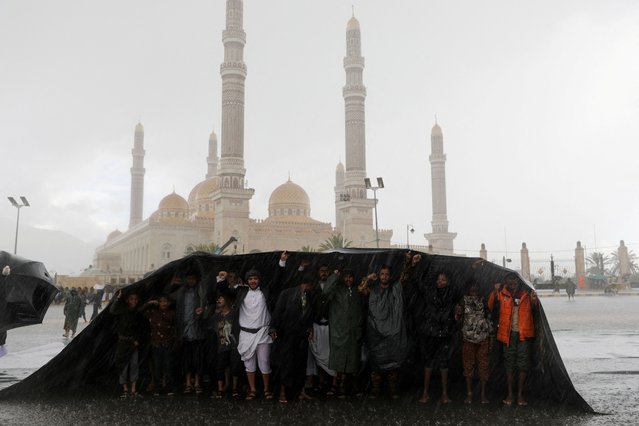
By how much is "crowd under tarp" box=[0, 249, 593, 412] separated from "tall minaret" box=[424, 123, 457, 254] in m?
50.0

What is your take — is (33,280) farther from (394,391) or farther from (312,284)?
(394,391)

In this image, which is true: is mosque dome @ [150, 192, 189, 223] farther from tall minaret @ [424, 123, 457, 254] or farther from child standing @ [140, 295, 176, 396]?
child standing @ [140, 295, 176, 396]

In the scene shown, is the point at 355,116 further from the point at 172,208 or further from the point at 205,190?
the point at 172,208

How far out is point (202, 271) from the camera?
6336 millimetres

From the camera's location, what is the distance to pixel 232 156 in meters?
41.9

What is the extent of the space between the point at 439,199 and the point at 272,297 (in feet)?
170

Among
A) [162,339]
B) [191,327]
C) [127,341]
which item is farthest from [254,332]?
[127,341]

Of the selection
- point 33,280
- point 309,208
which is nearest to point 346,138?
point 309,208

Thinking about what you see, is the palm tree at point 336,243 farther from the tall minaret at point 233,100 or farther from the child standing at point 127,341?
the child standing at point 127,341

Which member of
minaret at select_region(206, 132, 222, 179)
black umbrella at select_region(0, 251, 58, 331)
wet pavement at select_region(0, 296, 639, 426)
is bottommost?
wet pavement at select_region(0, 296, 639, 426)

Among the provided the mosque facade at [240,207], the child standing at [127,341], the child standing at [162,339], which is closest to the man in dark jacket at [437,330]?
the child standing at [162,339]

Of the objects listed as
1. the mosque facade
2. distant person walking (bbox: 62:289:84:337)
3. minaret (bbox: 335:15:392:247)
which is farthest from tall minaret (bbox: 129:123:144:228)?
distant person walking (bbox: 62:289:84:337)

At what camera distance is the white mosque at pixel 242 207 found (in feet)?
139

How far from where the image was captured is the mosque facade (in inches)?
1663
